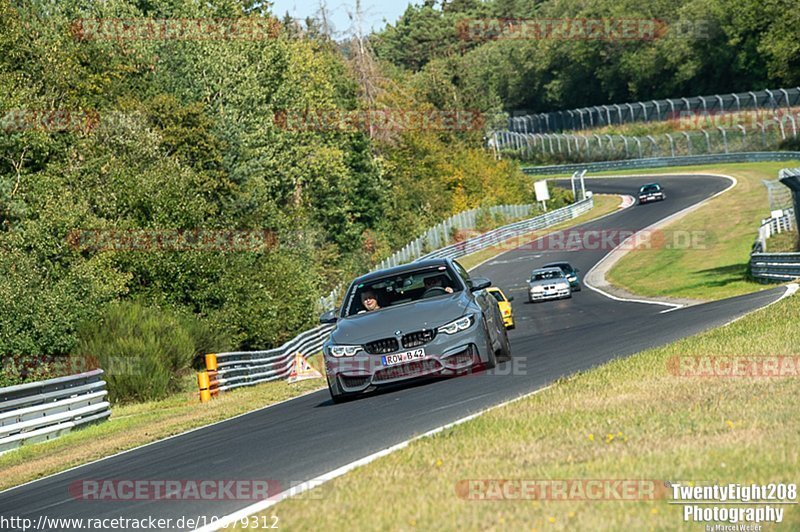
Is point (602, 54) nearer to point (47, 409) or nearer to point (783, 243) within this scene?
point (783, 243)

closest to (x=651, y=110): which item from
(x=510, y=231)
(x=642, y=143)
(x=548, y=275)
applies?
(x=642, y=143)

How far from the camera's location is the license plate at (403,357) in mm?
13844

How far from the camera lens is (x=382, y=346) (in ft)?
45.6

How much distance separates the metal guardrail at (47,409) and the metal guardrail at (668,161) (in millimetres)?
67901

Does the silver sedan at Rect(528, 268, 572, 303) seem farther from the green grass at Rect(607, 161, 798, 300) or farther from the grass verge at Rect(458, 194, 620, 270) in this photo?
the grass verge at Rect(458, 194, 620, 270)

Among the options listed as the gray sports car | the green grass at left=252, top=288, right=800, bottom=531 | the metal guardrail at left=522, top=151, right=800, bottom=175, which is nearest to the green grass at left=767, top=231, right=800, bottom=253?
the gray sports car

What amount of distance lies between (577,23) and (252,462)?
13779 cm

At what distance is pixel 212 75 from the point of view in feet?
197

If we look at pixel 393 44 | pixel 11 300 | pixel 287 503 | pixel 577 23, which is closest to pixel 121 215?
pixel 11 300

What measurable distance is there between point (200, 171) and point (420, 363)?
1676 inches

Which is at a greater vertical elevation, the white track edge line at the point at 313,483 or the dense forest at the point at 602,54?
the dense forest at the point at 602,54

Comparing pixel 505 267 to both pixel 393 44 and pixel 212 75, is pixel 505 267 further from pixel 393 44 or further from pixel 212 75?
pixel 393 44

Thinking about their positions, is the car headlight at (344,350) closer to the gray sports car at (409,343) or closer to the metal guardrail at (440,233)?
the gray sports car at (409,343)

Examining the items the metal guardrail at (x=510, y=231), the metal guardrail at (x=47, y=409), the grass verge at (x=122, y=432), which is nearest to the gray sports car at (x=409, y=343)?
the grass verge at (x=122, y=432)
